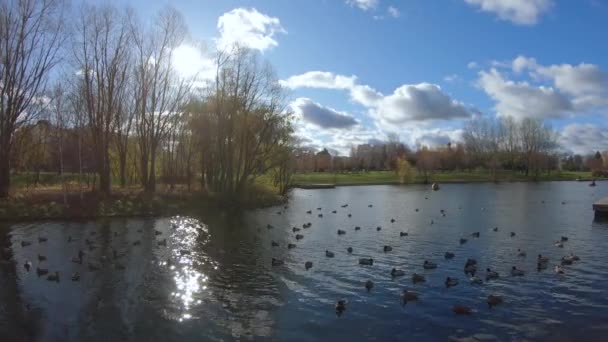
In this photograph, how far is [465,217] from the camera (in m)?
36.8

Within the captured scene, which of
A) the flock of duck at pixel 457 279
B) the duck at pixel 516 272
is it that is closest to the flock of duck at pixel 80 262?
the flock of duck at pixel 457 279

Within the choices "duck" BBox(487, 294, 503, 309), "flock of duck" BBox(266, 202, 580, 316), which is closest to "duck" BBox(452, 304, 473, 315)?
"flock of duck" BBox(266, 202, 580, 316)

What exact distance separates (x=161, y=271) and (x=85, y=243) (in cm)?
838

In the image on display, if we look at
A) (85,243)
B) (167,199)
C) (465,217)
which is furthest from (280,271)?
(167,199)

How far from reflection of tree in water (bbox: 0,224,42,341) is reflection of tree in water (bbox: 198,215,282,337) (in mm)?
4849

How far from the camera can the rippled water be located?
11.4 metres

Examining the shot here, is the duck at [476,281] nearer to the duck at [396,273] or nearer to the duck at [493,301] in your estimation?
the duck at [493,301]

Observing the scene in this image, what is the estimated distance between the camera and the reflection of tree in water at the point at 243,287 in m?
11.9

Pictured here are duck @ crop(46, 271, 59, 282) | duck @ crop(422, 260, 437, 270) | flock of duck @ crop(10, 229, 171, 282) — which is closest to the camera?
duck @ crop(46, 271, 59, 282)

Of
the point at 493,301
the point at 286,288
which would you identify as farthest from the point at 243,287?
the point at 493,301

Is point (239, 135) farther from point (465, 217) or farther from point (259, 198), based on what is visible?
point (465, 217)

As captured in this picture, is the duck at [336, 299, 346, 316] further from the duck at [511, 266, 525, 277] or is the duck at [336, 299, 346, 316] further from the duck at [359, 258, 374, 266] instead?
the duck at [511, 266, 525, 277]

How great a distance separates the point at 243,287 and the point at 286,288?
1.53 metres

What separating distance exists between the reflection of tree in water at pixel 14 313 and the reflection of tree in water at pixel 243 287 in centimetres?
485
